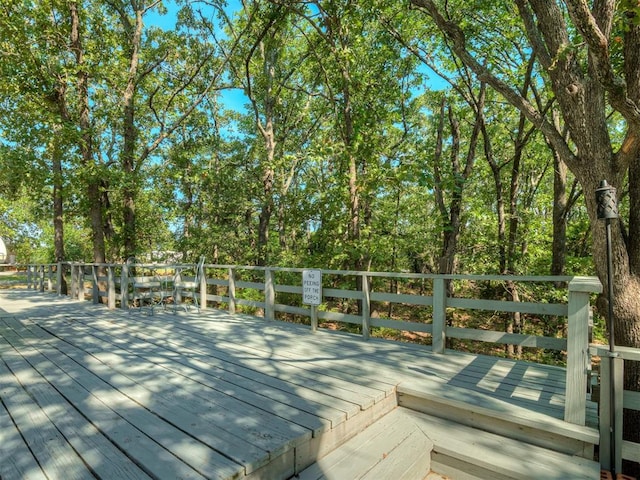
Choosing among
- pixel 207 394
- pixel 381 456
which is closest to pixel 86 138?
pixel 207 394

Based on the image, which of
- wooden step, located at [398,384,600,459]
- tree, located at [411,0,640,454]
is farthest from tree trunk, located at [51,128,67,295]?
tree, located at [411,0,640,454]

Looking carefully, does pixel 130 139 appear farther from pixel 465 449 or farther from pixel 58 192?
pixel 465 449

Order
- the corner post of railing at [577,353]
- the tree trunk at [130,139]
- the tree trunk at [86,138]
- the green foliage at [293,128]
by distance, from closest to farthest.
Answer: the corner post of railing at [577,353] < the green foliage at [293,128] < the tree trunk at [86,138] < the tree trunk at [130,139]

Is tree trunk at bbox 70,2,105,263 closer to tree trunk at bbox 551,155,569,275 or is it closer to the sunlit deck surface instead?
the sunlit deck surface

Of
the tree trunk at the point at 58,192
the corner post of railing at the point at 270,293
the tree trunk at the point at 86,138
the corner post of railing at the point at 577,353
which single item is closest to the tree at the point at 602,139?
the corner post of railing at the point at 577,353

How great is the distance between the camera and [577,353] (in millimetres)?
2152

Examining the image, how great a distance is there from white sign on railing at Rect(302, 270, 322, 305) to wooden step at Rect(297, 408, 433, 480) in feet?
7.27

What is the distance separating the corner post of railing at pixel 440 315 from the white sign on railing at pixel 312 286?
152 centimetres

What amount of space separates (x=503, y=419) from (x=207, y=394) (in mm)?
2054

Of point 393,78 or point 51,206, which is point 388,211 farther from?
point 51,206

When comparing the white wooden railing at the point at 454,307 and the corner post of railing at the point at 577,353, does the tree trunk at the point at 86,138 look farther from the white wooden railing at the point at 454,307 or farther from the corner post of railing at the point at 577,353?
the corner post of railing at the point at 577,353

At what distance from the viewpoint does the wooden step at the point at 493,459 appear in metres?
1.97

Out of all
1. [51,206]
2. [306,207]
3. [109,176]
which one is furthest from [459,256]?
[51,206]

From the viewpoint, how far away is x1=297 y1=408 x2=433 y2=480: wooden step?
1.92 m
